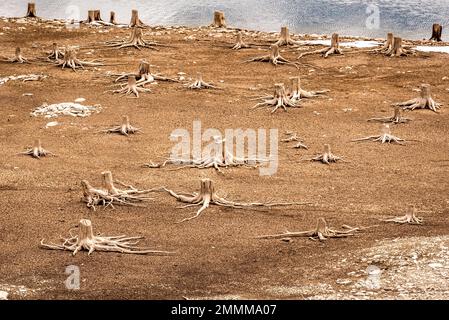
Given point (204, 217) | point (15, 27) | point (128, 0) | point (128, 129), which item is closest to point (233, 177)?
point (204, 217)

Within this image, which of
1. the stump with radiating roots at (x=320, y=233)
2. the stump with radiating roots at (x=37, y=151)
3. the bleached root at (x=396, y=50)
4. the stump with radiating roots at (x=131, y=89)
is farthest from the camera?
the bleached root at (x=396, y=50)

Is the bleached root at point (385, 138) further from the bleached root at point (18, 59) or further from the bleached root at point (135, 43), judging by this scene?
the bleached root at point (18, 59)

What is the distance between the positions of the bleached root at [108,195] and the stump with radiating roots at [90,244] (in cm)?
120

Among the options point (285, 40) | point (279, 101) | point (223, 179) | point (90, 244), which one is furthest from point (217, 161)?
point (285, 40)

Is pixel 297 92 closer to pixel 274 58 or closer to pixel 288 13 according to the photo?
pixel 274 58

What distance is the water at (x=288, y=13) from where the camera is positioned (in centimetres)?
2834

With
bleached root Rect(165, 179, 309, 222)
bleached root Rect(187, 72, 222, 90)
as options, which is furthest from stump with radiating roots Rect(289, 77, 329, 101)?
bleached root Rect(165, 179, 309, 222)

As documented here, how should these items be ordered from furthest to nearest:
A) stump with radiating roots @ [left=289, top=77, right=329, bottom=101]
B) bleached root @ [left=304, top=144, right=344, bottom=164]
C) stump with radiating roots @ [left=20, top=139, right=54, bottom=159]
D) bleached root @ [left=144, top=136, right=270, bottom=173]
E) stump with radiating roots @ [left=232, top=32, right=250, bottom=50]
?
stump with radiating roots @ [left=232, top=32, right=250, bottom=50], stump with radiating roots @ [left=289, top=77, right=329, bottom=101], stump with radiating roots @ [left=20, top=139, right=54, bottom=159], bleached root @ [left=304, top=144, right=344, bottom=164], bleached root @ [left=144, top=136, right=270, bottom=173]

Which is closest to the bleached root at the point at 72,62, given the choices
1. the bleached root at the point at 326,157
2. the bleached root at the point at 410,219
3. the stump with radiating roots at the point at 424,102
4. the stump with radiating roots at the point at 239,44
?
the stump with radiating roots at the point at 239,44

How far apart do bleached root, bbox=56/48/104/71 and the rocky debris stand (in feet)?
7.83

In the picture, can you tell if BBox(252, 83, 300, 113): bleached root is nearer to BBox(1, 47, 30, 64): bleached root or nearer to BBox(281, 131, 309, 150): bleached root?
BBox(281, 131, 309, 150): bleached root

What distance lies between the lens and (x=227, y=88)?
53.0 ft

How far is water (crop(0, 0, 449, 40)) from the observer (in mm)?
28344

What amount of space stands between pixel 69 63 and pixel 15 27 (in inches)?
154
